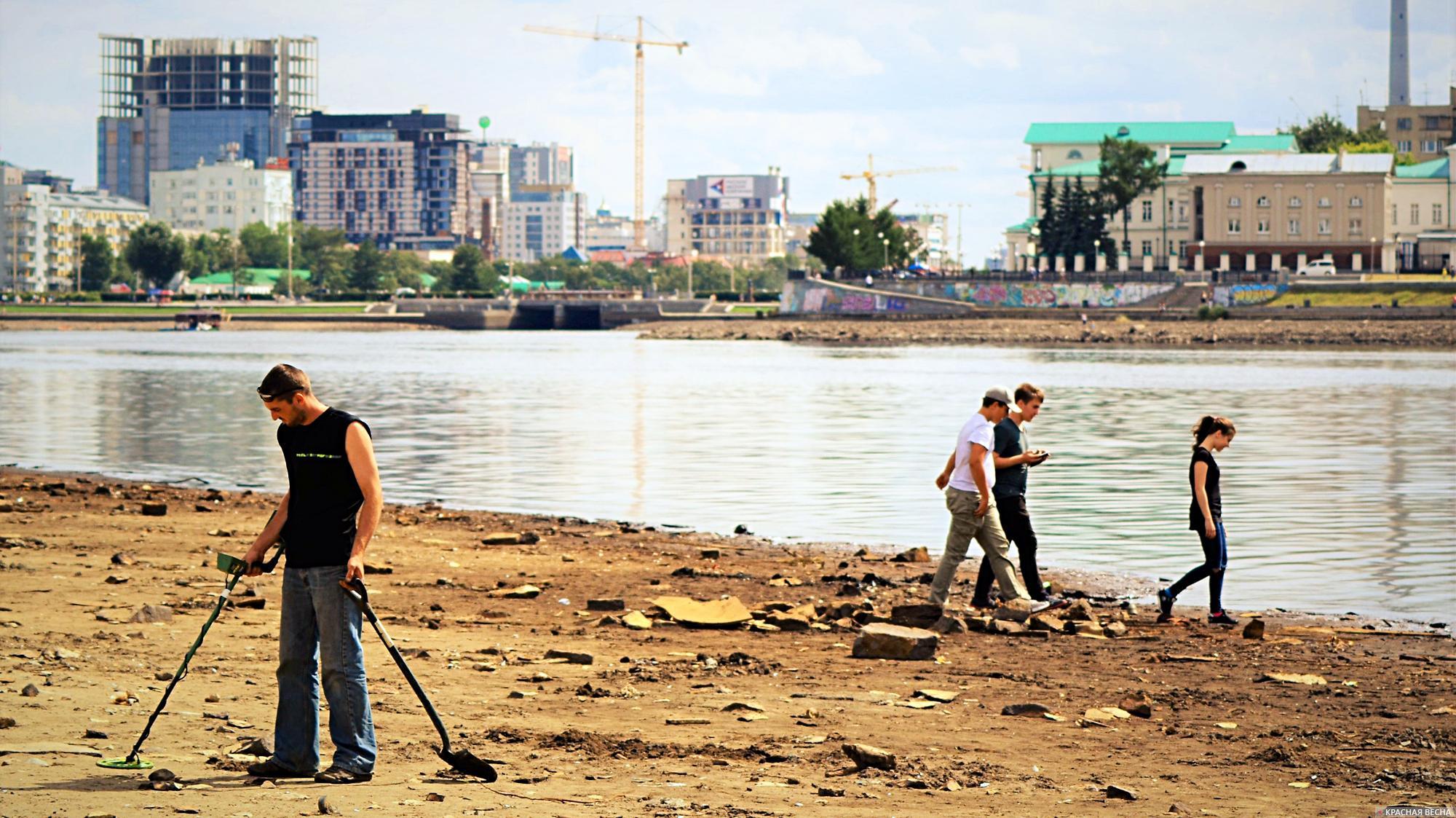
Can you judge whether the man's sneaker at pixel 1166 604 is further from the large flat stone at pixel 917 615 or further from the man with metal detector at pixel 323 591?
the man with metal detector at pixel 323 591

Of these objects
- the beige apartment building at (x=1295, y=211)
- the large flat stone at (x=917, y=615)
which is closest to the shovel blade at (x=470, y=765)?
the large flat stone at (x=917, y=615)

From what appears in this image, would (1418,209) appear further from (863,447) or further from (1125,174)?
(863,447)

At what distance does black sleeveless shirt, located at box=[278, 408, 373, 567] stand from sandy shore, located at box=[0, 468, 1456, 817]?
1.30 m

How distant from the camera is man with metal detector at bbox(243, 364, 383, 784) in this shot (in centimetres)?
977

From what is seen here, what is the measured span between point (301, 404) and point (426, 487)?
23646mm

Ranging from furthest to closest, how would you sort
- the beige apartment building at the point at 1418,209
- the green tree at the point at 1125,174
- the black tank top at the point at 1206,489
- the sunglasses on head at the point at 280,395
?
the green tree at the point at 1125,174, the beige apartment building at the point at 1418,209, the black tank top at the point at 1206,489, the sunglasses on head at the point at 280,395

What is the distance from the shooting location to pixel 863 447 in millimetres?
43531

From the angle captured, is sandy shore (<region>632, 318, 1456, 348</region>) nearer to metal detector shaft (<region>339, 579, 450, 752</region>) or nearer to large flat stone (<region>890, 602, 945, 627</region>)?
large flat stone (<region>890, 602, 945, 627</region>)

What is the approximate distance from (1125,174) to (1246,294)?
71.7 feet

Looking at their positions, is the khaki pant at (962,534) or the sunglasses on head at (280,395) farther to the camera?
the khaki pant at (962,534)

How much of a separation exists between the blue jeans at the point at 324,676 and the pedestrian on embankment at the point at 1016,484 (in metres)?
8.60

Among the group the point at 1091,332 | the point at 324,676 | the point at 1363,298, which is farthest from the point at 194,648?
the point at 1363,298

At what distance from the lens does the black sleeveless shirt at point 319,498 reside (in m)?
9.78

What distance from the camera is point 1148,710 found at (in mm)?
12664
